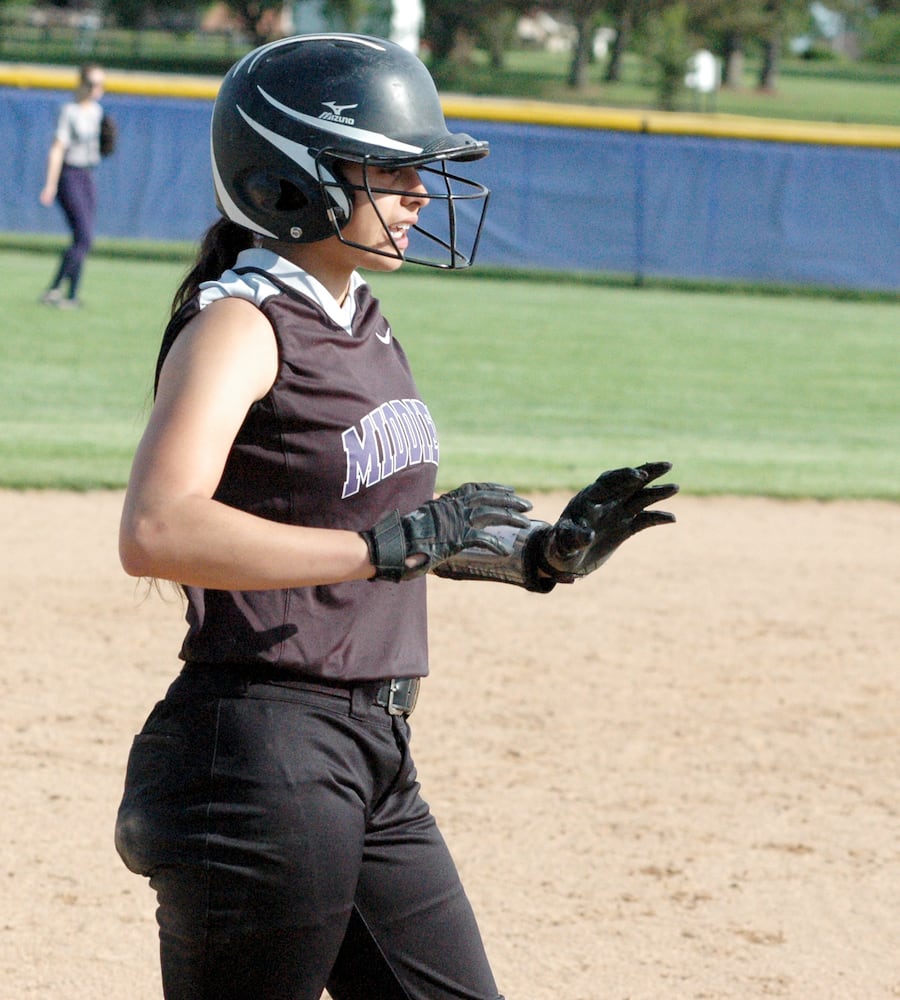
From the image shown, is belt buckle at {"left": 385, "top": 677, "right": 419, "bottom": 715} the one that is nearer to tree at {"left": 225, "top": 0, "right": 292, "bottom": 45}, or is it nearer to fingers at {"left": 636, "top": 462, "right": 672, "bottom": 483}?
fingers at {"left": 636, "top": 462, "right": 672, "bottom": 483}

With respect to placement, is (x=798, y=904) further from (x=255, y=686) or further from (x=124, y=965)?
(x=255, y=686)

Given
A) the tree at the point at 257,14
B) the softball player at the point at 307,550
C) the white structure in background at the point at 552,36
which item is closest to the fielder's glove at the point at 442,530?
the softball player at the point at 307,550

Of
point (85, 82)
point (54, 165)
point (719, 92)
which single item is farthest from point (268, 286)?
point (719, 92)

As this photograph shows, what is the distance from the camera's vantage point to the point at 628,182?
1945 centimetres

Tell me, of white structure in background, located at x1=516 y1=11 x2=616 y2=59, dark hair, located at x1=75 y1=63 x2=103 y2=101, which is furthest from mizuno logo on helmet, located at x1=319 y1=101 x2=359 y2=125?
white structure in background, located at x1=516 y1=11 x2=616 y2=59

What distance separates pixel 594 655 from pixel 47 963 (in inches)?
119

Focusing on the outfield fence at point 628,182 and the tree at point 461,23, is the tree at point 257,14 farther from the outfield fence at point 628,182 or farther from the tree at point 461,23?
the outfield fence at point 628,182

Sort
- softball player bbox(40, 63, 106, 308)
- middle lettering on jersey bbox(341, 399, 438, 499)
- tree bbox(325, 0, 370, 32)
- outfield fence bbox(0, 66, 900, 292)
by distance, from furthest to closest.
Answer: tree bbox(325, 0, 370, 32) → outfield fence bbox(0, 66, 900, 292) → softball player bbox(40, 63, 106, 308) → middle lettering on jersey bbox(341, 399, 438, 499)

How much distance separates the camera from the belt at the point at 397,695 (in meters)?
2.35

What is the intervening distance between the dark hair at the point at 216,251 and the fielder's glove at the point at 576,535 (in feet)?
2.03

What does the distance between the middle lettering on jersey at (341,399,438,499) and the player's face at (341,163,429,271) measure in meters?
0.23

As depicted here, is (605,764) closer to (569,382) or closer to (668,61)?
(569,382)

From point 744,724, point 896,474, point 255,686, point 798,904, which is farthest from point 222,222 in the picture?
point 896,474

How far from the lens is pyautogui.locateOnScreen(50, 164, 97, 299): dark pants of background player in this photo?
14000 millimetres
